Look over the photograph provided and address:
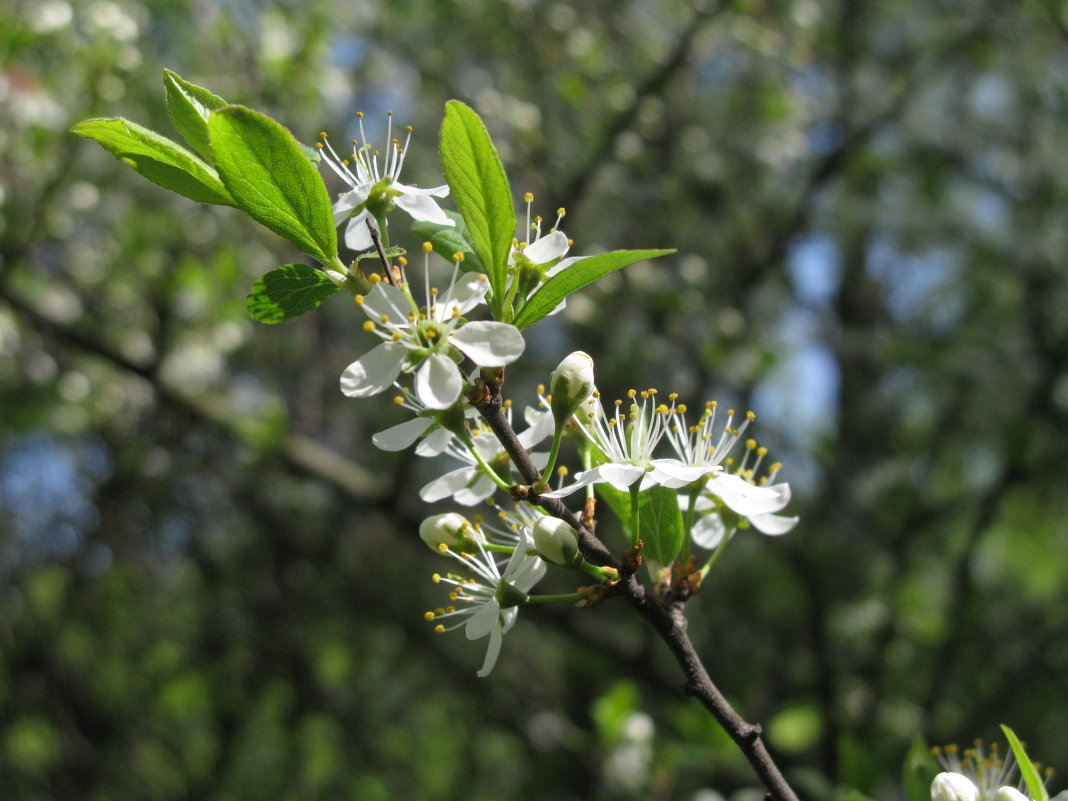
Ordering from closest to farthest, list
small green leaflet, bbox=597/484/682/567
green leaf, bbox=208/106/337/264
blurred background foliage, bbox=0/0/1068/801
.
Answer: green leaf, bbox=208/106/337/264
small green leaflet, bbox=597/484/682/567
blurred background foliage, bbox=0/0/1068/801

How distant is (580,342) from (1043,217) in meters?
2.38

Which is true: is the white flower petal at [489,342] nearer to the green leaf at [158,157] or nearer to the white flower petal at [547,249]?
the white flower petal at [547,249]

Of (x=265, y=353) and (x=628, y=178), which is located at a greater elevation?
(x=628, y=178)

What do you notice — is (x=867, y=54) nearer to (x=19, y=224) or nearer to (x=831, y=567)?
(x=831, y=567)

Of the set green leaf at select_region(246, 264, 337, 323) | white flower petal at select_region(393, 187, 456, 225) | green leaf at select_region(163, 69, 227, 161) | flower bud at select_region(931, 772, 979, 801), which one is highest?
green leaf at select_region(163, 69, 227, 161)

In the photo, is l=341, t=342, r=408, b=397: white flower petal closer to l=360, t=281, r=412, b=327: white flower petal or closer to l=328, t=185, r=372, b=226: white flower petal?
l=360, t=281, r=412, b=327: white flower petal

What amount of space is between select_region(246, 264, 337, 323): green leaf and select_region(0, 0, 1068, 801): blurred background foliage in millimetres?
1929

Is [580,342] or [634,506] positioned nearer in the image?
[634,506]

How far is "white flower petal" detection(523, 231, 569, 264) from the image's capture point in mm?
964

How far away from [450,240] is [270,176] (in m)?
0.20

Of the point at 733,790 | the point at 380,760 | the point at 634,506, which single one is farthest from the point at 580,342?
the point at 380,760

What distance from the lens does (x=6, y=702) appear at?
5.59 m

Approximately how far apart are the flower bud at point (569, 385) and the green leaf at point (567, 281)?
74 millimetres

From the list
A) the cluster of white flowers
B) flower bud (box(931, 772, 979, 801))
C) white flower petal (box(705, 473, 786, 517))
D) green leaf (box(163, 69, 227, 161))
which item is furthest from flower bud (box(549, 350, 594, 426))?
flower bud (box(931, 772, 979, 801))
